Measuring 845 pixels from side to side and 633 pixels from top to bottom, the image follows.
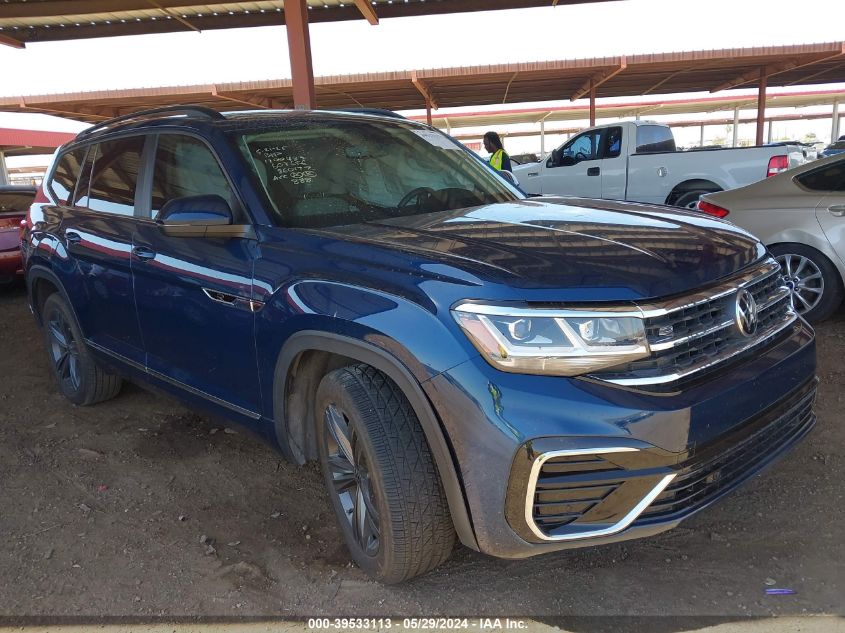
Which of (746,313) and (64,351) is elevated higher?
(746,313)

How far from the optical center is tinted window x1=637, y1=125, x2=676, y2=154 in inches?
432

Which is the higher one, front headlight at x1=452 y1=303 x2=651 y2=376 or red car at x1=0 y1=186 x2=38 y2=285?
front headlight at x1=452 y1=303 x2=651 y2=376

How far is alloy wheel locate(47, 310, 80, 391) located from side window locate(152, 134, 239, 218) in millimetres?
1582

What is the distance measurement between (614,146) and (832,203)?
621 cm

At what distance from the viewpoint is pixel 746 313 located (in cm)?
237

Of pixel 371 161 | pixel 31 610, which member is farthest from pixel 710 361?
pixel 31 610

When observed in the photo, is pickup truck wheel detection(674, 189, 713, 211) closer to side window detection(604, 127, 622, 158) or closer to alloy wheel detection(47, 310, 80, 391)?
side window detection(604, 127, 622, 158)

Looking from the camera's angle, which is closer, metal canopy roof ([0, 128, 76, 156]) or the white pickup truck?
the white pickup truck

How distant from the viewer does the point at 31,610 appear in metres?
2.52

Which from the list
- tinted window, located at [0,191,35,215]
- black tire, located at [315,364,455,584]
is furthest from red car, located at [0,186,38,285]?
black tire, located at [315,364,455,584]

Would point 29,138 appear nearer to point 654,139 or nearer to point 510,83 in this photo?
point 510,83

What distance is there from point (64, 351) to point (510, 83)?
59.8 ft

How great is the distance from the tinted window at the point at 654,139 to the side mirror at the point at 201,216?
375 inches

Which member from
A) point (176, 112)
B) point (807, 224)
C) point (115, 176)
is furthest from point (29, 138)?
point (807, 224)
